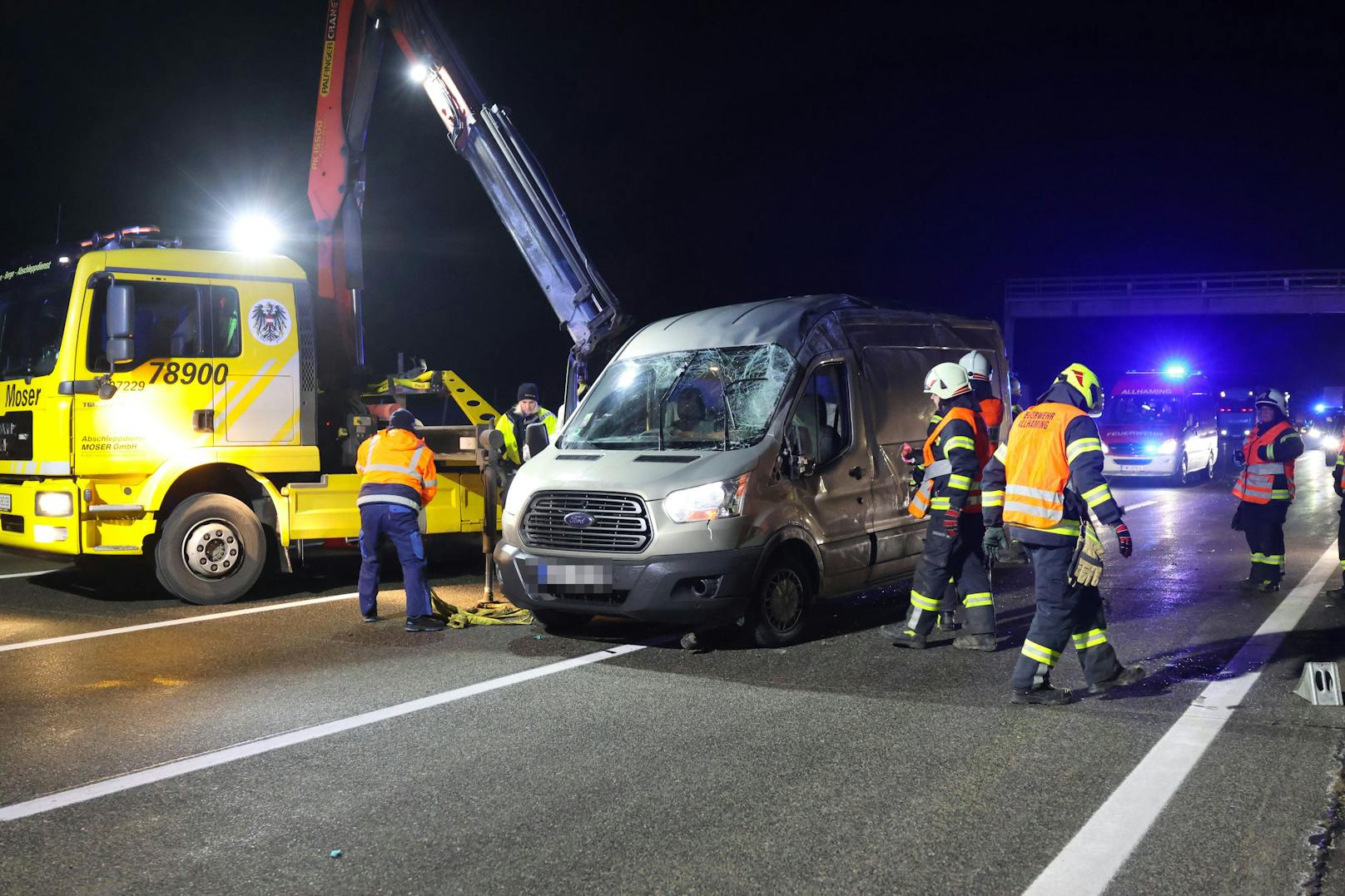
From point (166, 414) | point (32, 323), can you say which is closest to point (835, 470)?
point (166, 414)

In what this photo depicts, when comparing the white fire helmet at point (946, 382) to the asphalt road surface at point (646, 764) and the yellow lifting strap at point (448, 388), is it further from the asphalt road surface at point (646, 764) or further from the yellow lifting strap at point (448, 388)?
the yellow lifting strap at point (448, 388)

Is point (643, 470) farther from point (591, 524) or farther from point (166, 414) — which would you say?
point (166, 414)

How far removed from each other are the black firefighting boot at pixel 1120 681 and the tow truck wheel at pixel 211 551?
21.7 ft

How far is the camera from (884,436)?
26.9ft

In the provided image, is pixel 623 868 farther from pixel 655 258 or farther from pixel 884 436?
pixel 655 258

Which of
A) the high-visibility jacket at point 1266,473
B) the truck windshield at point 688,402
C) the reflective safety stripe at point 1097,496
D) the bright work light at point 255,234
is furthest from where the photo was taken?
the bright work light at point 255,234

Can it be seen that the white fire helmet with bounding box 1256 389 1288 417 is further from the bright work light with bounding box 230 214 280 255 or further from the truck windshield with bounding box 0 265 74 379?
the truck windshield with bounding box 0 265 74 379

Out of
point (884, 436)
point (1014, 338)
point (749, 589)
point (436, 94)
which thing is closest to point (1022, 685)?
point (749, 589)

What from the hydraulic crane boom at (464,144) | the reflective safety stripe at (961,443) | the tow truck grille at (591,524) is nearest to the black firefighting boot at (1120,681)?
the reflective safety stripe at (961,443)

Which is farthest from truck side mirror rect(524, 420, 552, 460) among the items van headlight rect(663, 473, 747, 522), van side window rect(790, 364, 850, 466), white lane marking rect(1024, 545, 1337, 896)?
white lane marking rect(1024, 545, 1337, 896)

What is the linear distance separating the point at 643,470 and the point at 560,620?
5.03ft

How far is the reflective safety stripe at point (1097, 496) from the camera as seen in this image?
5.62 meters

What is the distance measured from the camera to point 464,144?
40.9ft

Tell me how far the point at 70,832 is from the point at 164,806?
1.16 feet
